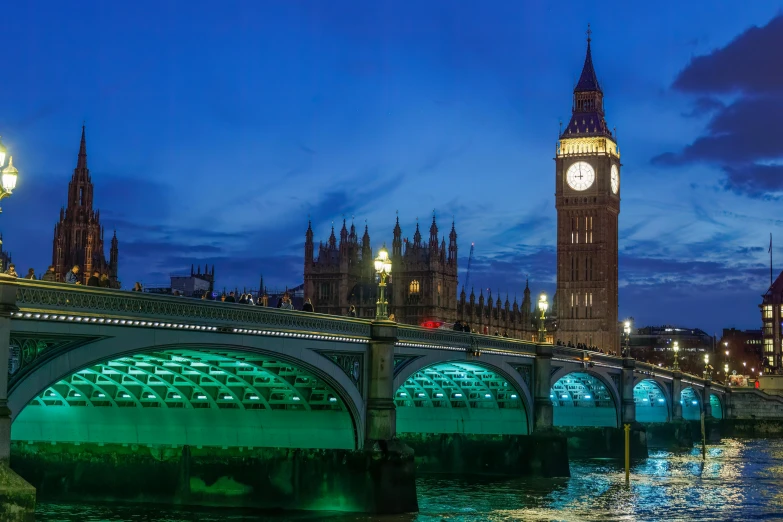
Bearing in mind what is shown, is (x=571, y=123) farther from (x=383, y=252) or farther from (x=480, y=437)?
(x=383, y=252)

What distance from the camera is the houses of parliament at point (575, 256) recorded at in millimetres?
133875

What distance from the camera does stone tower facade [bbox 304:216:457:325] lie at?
128 metres

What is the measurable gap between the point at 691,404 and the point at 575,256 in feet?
121

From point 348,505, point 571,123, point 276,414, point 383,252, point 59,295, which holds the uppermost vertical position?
point 571,123

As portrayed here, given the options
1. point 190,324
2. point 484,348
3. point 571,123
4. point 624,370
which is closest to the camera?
point 190,324

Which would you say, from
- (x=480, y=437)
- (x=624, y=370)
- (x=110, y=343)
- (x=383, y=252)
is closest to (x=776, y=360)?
(x=624, y=370)

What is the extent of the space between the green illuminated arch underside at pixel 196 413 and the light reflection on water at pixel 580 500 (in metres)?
2.61

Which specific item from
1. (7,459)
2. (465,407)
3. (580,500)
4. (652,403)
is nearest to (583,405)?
(465,407)

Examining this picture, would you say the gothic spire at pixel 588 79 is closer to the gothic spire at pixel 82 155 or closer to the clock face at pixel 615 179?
the clock face at pixel 615 179

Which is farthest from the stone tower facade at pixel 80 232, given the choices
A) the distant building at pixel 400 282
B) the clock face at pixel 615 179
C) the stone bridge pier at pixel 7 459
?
the stone bridge pier at pixel 7 459

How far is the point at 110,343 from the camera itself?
2700 centimetres

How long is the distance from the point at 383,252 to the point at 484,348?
482 inches

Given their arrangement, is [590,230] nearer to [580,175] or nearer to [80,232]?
[580,175]

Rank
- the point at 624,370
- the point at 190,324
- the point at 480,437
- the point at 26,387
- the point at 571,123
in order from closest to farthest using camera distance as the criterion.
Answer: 1. the point at 26,387
2. the point at 190,324
3. the point at 480,437
4. the point at 624,370
5. the point at 571,123
